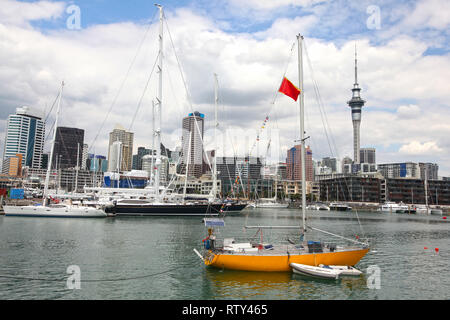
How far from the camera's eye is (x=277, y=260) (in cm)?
2234

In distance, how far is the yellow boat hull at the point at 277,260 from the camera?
22359 millimetres

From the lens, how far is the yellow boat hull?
2236 cm

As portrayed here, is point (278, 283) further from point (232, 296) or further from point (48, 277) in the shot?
point (48, 277)

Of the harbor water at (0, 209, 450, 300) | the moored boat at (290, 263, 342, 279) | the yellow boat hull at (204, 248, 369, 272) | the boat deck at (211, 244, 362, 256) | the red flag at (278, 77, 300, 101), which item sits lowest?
the harbor water at (0, 209, 450, 300)

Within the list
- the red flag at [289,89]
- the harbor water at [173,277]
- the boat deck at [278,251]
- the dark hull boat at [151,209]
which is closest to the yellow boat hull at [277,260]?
the boat deck at [278,251]

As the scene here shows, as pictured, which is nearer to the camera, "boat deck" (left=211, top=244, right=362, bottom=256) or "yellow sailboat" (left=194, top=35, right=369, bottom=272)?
"yellow sailboat" (left=194, top=35, right=369, bottom=272)

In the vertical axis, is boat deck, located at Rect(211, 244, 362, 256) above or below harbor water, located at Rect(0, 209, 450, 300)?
above

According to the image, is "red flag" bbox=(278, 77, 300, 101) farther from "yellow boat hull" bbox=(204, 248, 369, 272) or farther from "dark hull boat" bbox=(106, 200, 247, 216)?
"dark hull boat" bbox=(106, 200, 247, 216)

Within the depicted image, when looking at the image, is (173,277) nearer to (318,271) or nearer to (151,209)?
(318,271)

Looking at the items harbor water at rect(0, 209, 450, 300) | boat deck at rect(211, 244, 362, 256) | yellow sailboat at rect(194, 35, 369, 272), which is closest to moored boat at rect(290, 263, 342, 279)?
harbor water at rect(0, 209, 450, 300)

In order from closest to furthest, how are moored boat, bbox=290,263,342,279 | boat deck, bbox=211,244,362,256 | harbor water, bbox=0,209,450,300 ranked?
harbor water, bbox=0,209,450,300 < moored boat, bbox=290,263,342,279 < boat deck, bbox=211,244,362,256

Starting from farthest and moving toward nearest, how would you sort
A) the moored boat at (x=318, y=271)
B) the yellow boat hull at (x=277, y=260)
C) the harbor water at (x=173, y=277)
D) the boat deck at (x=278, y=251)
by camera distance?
the boat deck at (x=278, y=251) < the yellow boat hull at (x=277, y=260) < the moored boat at (x=318, y=271) < the harbor water at (x=173, y=277)

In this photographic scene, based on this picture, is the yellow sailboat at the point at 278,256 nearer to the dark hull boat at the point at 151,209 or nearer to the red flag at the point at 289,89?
the red flag at the point at 289,89
